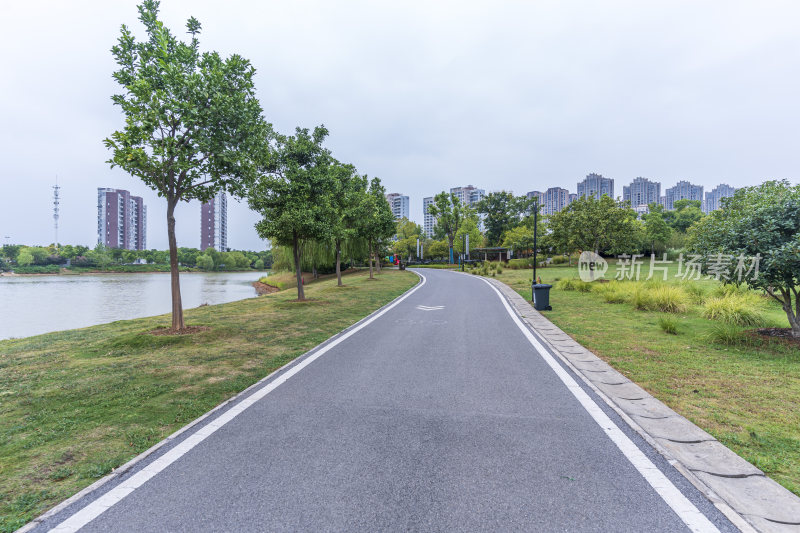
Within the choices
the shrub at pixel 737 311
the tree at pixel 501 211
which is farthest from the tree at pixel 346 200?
the tree at pixel 501 211

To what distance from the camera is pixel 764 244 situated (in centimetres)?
671

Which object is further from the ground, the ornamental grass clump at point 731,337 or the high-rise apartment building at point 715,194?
the high-rise apartment building at point 715,194

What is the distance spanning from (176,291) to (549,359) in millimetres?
8333

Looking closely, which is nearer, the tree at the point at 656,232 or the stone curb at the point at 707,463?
the stone curb at the point at 707,463

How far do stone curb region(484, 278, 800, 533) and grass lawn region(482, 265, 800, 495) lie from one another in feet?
0.53

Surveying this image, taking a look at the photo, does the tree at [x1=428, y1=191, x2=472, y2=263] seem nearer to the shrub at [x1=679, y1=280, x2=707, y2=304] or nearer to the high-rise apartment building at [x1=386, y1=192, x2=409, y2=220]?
the shrub at [x1=679, y1=280, x2=707, y2=304]

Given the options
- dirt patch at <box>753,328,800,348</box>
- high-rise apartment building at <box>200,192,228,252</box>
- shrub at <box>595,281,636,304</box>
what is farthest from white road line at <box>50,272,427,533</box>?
high-rise apartment building at <box>200,192,228,252</box>

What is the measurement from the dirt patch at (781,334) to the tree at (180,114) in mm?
11900

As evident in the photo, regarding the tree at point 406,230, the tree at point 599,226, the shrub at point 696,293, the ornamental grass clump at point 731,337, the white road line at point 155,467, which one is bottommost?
the white road line at point 155,467

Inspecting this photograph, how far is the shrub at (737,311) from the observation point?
9.06 metres

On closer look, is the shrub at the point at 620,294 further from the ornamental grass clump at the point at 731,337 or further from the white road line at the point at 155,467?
the white road line at the point at 155,467

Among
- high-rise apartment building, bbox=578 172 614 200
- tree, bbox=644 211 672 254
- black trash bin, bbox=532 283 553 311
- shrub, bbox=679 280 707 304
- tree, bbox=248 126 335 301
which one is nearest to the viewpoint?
black trash bin, bbox=532 283 553 311

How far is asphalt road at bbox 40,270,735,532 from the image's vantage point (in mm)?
2299

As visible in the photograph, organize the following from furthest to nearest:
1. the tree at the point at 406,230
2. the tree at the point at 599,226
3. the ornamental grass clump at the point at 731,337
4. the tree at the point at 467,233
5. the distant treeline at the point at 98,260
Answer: the tree at the point at 406,230 < the distant treeline at the point at 98,260 < the tree at the point at 467,233 < the tree at the point at 599,226 < the ornamental grass clump at the point at 731,337
